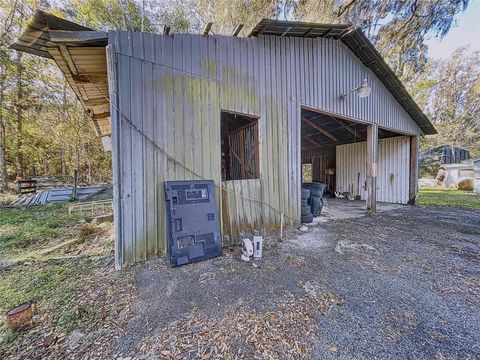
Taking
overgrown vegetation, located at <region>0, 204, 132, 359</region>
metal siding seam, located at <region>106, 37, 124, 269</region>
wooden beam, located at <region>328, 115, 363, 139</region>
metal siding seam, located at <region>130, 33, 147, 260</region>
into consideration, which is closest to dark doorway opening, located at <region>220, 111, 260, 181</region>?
metal siding seam, located at <region>130, 33, 147, 260</region>

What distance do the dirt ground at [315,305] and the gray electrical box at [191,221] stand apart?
7.7 inches

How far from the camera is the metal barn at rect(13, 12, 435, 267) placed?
2875 mm

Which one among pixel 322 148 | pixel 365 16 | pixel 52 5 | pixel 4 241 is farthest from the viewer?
pixel 322 148

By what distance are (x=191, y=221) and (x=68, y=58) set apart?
10.4ft

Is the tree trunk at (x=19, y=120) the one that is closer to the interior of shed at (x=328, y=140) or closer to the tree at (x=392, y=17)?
the tree at (x=392, y=17)

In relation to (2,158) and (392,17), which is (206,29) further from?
(2,158)

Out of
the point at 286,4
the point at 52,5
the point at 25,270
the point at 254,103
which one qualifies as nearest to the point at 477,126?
the point at 286,4

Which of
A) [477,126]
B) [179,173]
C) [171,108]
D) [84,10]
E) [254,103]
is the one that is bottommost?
[179,173]

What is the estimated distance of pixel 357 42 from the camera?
5.50 meters

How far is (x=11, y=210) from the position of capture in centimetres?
675

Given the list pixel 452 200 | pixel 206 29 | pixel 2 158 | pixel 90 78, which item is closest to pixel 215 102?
pixel 206 29

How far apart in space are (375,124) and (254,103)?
4692 mm

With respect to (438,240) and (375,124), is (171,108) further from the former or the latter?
(375,124)

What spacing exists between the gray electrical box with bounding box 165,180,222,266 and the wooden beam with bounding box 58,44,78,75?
233cm
